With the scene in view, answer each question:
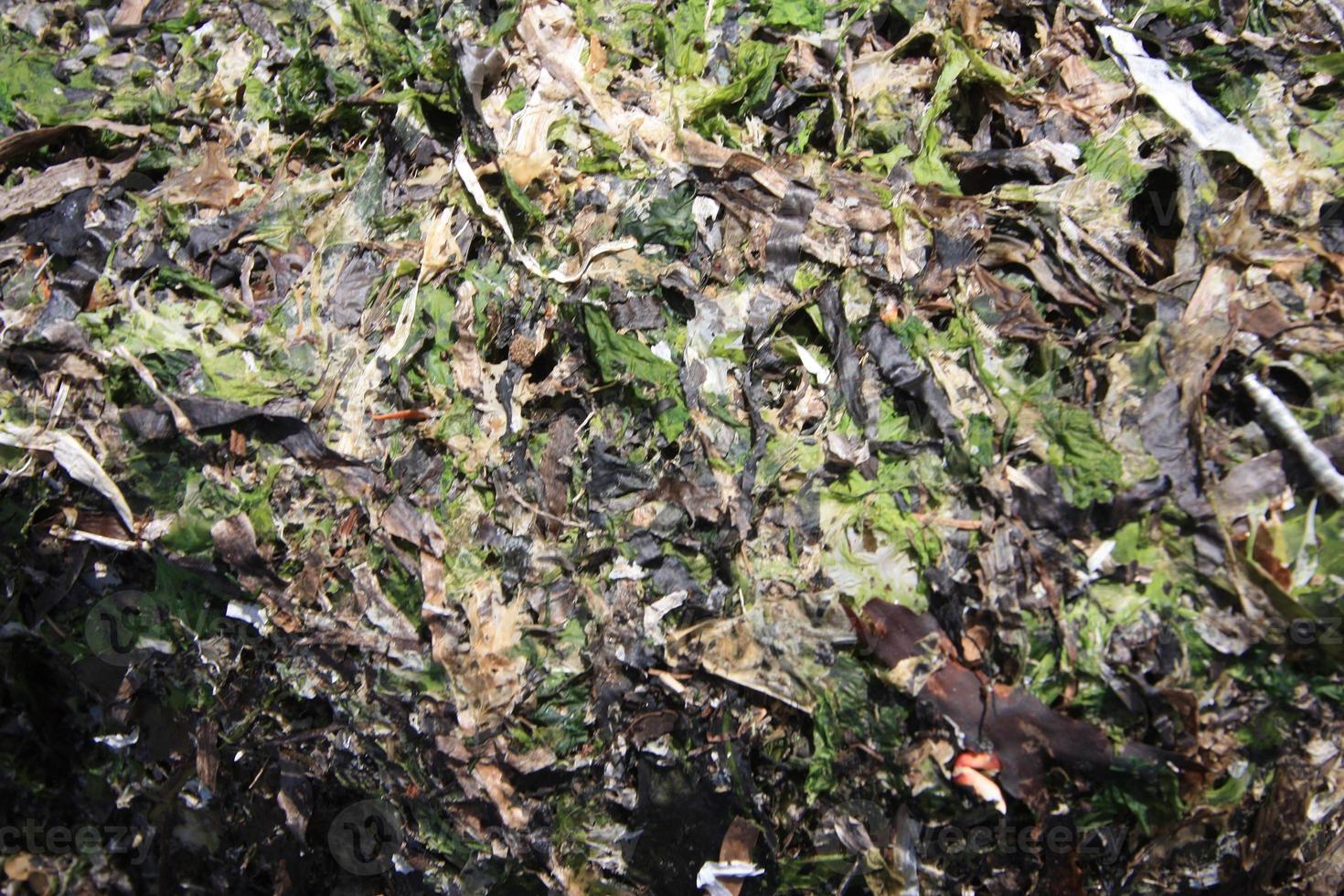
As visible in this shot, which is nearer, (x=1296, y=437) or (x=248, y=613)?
(x=1296, y=437)

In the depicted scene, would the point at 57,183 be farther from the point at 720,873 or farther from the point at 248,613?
the point at 720,873

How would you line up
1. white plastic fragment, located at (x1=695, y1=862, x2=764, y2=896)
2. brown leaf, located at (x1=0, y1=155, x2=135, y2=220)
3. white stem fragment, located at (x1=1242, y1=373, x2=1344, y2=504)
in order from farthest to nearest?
brown leaf, located at (x1=0, y1=155, x2=135, y2=220) < white plastic fragment, located at (x1=695, y1=862, x2=764, y2=896) < white stem fragment, located at (x1=1242, y1=373, x2=1344, y2=504)

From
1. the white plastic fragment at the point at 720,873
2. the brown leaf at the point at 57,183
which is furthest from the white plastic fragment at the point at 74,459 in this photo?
the white plastic fragment at the point at 720,873

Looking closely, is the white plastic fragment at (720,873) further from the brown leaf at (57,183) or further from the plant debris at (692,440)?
the brown leaf at (57,183)

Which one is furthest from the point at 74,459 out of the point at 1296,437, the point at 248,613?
the point at 1296,437

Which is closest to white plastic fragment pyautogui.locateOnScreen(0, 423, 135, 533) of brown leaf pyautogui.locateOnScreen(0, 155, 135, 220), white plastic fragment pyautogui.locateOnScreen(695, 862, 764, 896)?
brown leaf pyautogui.locateOnScreen(0, 155, 135, 220)

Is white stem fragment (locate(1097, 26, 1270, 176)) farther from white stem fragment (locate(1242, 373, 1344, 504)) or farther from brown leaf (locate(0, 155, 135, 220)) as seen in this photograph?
brown leaf (locate(0, 155, 135, 220))
